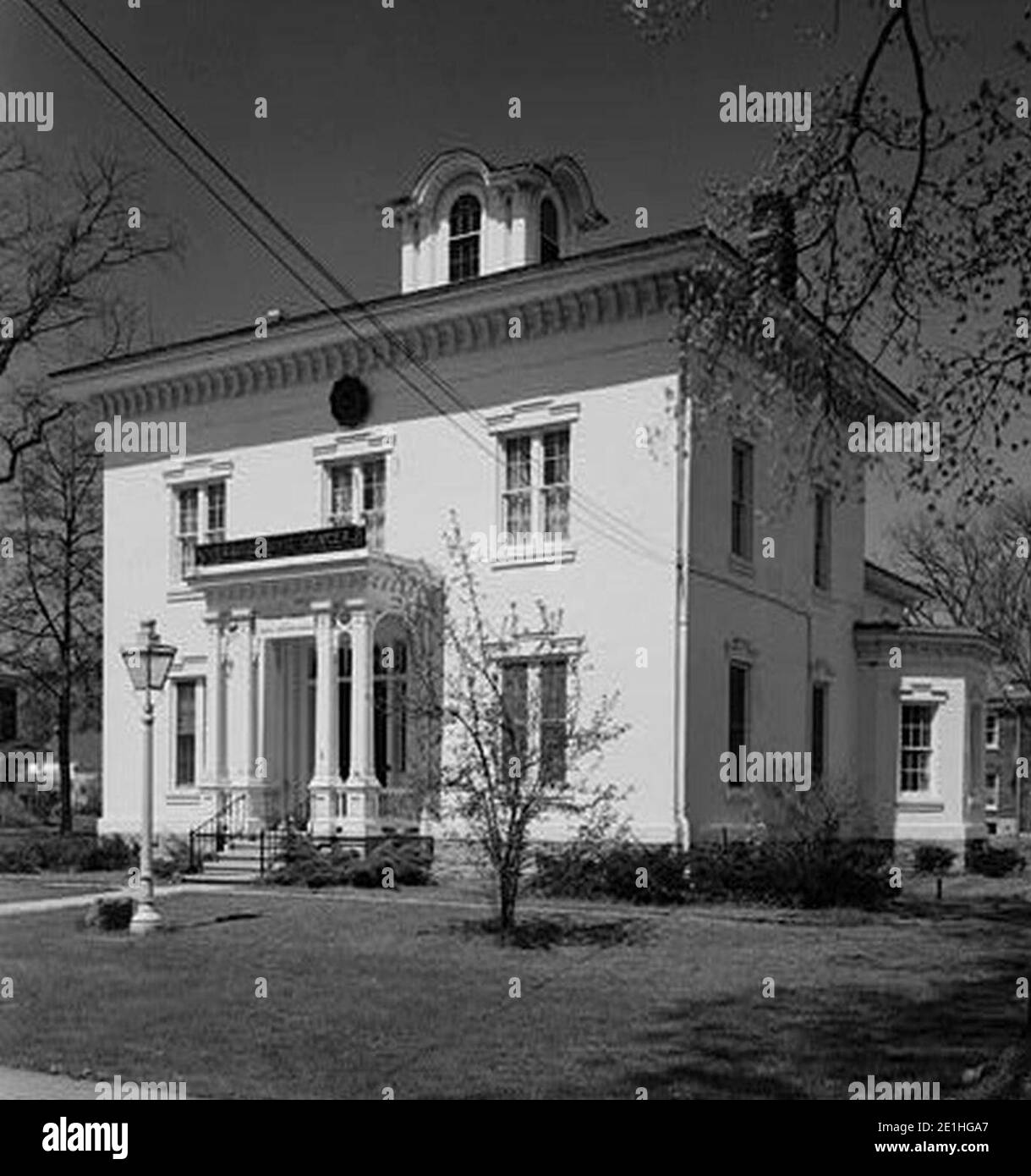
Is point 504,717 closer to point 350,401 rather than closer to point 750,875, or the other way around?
point 750,875

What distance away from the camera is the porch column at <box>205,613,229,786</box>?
30.9 feet

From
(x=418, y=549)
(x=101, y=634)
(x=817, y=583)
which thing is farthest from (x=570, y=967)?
(x=101, y=634)

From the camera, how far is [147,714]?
8.00m

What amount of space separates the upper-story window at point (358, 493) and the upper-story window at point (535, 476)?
0.89 meters

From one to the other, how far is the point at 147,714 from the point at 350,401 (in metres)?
2.14

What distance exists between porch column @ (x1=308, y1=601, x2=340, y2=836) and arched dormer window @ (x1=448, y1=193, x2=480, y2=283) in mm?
3210

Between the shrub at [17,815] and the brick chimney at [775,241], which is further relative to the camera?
the shrub at [17,815]

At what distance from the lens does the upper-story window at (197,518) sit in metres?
7.76

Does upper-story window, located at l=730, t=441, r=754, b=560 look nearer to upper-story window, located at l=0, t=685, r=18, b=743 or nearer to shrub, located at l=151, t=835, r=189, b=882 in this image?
upper-story window, located at l=0, t=685, r=18, b=743

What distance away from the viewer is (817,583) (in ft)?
21.0

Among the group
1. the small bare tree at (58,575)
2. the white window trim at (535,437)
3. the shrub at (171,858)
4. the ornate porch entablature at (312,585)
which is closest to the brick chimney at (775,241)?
the white window trim at (535,437)

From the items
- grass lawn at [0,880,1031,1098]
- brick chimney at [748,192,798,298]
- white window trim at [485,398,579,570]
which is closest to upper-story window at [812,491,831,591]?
brick chimney at [748,192,798,298]

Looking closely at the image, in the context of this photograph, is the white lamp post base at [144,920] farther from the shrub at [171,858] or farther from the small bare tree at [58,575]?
the small bare tree at [58,575]

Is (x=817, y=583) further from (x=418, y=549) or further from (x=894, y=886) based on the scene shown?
(x=418, y=549)
